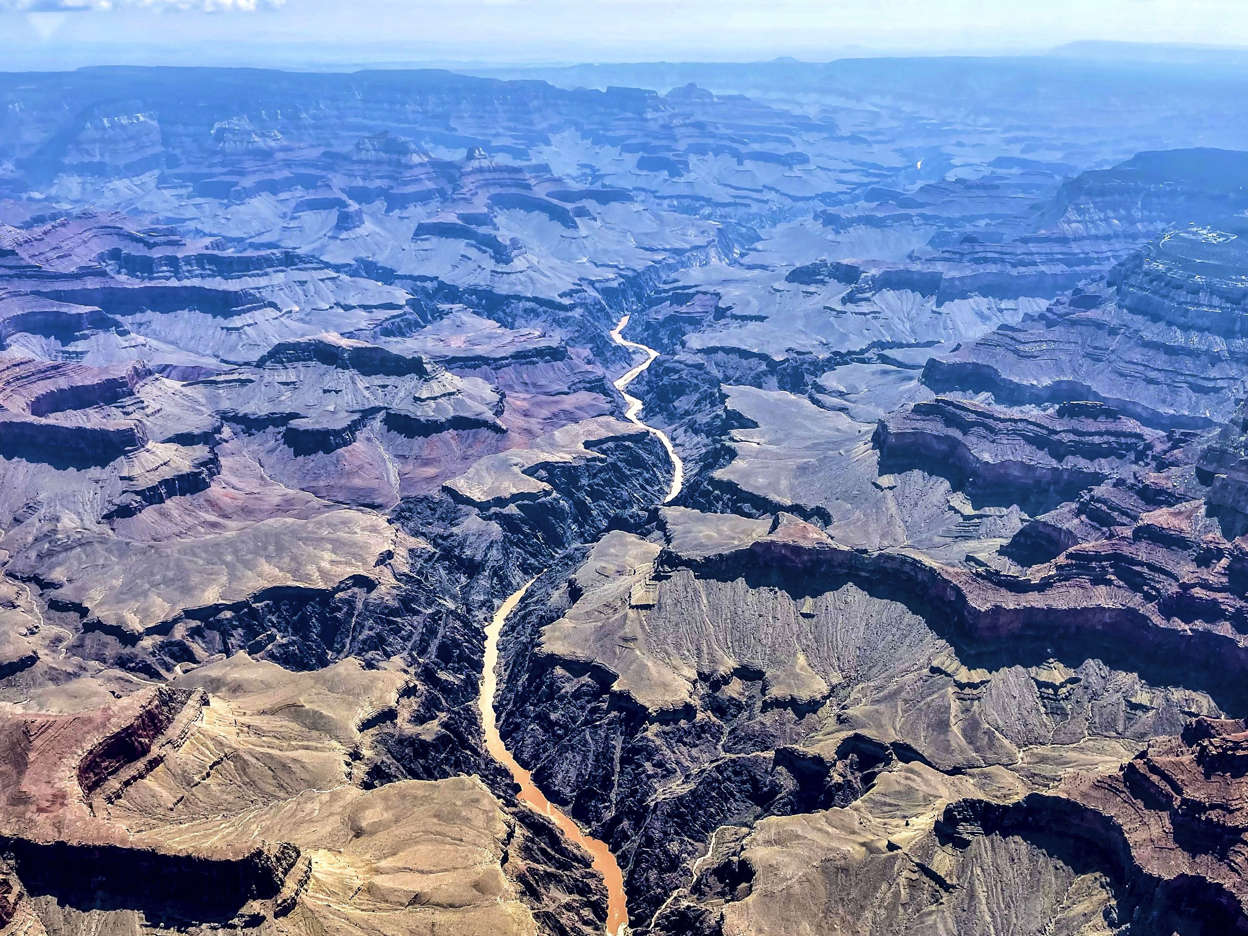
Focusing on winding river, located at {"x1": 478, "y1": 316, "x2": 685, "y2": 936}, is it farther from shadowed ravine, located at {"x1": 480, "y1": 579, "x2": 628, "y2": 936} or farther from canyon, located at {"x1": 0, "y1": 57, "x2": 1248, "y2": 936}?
canyon, located at {"x1": 0, "y1": 57, "x2": 1248, "y2": 936}

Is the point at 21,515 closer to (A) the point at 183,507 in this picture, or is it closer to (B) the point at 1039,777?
(A) the point at 183,507

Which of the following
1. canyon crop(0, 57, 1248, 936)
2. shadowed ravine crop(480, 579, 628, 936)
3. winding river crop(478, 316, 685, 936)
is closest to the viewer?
canyon crop(0, 57, 1248, 936)

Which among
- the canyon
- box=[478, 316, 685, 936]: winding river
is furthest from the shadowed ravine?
the canyon

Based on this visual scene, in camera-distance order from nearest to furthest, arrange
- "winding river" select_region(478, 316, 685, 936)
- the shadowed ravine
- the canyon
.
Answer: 1. the canyon
2. the shadowed ravine
3. "winding river" select_region(478, 316, 685, 936)

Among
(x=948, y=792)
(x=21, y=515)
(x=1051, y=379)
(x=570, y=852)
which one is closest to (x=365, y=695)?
(x=570, y=852)

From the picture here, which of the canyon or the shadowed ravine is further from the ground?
the canyon

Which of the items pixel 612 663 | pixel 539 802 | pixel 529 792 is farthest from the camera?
pixel 612 663

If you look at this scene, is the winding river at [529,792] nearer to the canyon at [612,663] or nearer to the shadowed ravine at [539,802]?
the shadowed ravine at [539,802]

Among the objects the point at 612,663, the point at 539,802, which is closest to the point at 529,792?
the point at 539,802

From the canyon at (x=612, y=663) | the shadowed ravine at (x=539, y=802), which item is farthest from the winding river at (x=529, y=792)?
the canyon at (x=612, y=663)

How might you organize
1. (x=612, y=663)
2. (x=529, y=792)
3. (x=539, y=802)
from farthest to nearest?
1. (x=612, y=663)
2. (x=529, y=792)
3. (x=539, y=802)

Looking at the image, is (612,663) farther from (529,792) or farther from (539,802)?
(539,802)
